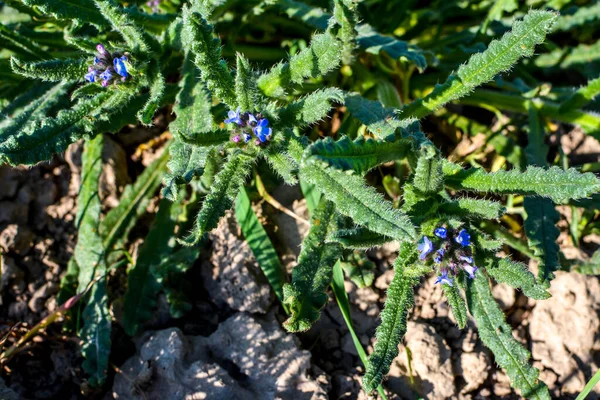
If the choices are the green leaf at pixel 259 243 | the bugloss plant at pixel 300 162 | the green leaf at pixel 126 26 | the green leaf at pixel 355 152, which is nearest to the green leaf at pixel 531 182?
the bugloss plant at pixel 300 162

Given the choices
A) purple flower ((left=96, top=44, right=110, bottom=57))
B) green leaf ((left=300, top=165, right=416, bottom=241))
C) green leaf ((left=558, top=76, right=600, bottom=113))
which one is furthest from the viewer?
green leaf ((left=558, top=76, right=600, bottom=113))

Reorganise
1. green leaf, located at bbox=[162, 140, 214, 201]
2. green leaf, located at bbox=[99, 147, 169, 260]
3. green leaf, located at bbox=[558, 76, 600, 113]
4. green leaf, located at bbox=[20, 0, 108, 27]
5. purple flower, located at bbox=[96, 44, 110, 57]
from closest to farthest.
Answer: green leaf, located at bbox=[162, 140, 214, 201] → purple flower, located at bbox=[96, 44, 110, 57] → green leaf, located at bbox=[20, 0, 108, 27] → green leaf, located at bbox=[558, 76, 600, 113] → green leaf, located at bbox=[99, 147, 169, 260]

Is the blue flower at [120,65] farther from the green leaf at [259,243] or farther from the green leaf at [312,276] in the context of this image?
the green leaf at [312,276]

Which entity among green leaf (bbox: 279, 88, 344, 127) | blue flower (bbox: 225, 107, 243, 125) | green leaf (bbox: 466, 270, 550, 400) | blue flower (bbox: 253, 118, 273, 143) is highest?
green leaf (bbox: 279, 88, 344, 127)

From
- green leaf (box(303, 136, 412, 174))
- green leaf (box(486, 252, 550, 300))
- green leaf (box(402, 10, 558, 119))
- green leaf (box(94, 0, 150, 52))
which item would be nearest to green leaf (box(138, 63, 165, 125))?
green leaf (box(94, 0, 150, 52))

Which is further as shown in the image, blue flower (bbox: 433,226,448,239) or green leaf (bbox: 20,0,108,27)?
green leaf (bbox: 20,0,108,27)

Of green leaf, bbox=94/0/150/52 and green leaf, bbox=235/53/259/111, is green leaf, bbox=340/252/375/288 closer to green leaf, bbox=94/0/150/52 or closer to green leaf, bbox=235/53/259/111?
green leaf, bbox=235/53/259/111

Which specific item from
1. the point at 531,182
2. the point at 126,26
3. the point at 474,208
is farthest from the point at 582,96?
the point at 126,26
